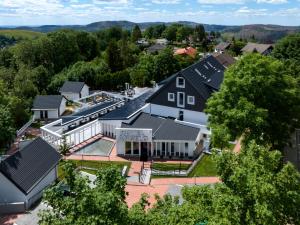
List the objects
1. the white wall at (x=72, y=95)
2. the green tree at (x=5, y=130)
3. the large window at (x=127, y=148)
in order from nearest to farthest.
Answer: the green tree at (x=5, y=130) → the large window at (x=127, y=148) → the white wall at (x=72, y=95)

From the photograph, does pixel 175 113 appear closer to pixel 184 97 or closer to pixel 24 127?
pixel 184 97

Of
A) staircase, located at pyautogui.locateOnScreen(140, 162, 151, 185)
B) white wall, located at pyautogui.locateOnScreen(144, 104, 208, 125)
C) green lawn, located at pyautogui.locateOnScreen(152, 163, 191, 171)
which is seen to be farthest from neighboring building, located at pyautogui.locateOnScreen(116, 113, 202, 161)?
white wall, located at pyautogui.locateOnScreen(144, 104, 208, 125)

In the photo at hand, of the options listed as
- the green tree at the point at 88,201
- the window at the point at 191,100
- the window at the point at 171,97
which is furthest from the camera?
the window at the point at 171,97

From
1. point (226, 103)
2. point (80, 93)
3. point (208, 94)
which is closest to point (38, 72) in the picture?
point (80, 93)

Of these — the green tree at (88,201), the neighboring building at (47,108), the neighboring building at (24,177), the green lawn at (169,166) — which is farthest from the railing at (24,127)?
the green tree at (88,201)

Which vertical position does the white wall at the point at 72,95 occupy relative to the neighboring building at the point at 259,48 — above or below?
below

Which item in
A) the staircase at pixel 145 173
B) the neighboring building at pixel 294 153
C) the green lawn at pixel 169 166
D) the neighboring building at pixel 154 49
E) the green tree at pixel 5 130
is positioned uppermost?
the neighboring building at pixel 154 49

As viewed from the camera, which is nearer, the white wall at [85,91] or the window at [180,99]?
the window at [180,99]

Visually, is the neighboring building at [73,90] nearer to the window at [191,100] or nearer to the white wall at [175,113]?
the white wall at [175,113]
